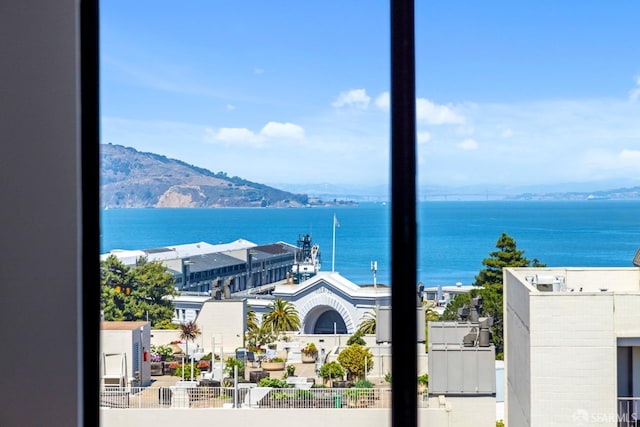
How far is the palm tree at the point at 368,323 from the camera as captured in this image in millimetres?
1679

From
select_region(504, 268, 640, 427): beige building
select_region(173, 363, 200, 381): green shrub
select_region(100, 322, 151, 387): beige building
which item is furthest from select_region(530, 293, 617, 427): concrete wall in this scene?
select_region(100, 322, 151, 387): beige building

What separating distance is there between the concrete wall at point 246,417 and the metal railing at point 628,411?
398mm

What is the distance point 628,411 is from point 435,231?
690 millimetres

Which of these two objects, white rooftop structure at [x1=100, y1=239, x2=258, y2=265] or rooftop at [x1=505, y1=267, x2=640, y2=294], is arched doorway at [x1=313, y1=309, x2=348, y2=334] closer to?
white rooftop structure at [x1=100, y1=239, x2=258, y2=265]

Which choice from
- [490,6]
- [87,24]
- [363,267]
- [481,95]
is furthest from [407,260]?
[87,24]

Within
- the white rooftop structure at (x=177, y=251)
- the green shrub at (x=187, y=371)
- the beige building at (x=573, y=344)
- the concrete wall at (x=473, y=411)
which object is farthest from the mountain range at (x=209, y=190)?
the concrete wall at (x=473, y=411)

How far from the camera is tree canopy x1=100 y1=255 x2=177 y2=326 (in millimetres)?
1734

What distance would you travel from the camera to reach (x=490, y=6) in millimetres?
1729

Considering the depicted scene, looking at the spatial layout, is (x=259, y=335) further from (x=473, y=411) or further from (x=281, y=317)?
(x=473, y=411)

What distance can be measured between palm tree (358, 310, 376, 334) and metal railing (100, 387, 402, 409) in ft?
0.55

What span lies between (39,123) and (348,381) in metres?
1.04

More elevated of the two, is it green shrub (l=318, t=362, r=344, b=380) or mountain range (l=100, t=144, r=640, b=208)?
mountain range (l=100, t=144, r=640, b=208)

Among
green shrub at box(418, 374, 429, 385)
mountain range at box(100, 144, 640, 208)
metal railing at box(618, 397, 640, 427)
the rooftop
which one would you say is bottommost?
metal railing at box(618, 397, 640, 427)

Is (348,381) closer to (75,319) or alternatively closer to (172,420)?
(172,420)
